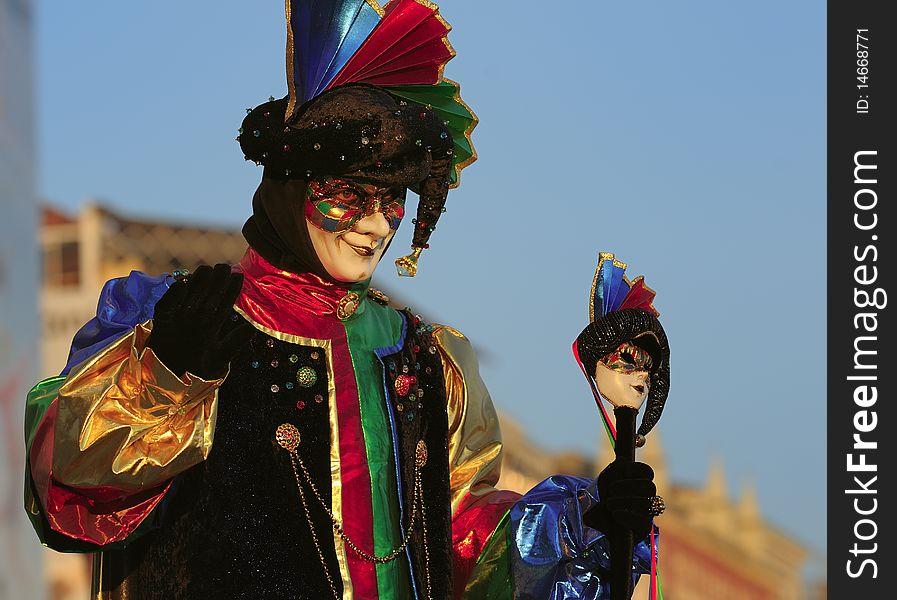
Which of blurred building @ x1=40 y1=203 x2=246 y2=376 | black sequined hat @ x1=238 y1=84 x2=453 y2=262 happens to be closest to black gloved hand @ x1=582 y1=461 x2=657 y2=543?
black sequined hat @ x1=238 y1=84 x2=453 y2=262

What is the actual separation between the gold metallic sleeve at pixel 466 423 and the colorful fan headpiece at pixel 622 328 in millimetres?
349

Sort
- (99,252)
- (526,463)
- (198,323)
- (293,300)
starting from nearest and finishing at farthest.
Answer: (198,323), (293,300), (99,252), (526,463)

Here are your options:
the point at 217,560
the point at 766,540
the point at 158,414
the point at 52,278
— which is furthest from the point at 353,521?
the point at 766,540

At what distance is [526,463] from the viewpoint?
26203 mm

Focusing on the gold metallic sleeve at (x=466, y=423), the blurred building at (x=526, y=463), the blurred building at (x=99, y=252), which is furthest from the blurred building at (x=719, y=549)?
the gold metallic sleeve at (x=466, y=423)

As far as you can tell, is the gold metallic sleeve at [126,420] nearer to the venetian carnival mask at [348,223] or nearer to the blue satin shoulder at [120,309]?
the blue satin shoulder at [120,309]

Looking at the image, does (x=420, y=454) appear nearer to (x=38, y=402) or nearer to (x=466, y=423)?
Result: (x=466, y=423)

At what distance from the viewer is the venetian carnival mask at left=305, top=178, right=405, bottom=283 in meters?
4.31

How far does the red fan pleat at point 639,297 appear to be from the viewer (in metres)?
4.40

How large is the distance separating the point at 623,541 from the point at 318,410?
28.8 inches

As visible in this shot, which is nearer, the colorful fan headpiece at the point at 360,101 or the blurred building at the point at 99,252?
the colorful fan headpiece at the point at 360,101

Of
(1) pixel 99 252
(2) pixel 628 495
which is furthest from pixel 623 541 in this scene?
(1) pixel 99 252

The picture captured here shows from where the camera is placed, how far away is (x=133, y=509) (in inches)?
161

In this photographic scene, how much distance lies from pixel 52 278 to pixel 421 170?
57.3 ft
